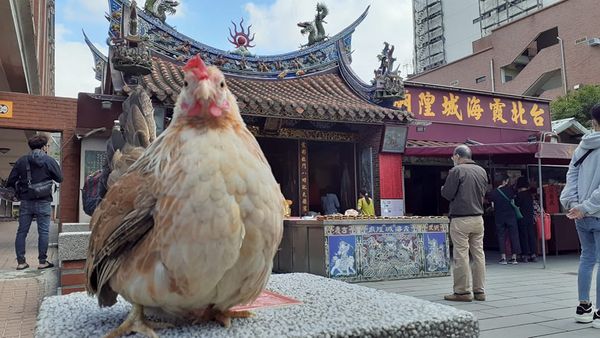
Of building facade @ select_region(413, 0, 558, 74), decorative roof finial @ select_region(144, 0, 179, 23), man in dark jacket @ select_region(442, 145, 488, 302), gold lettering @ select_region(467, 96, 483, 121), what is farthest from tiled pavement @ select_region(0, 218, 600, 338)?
building facade @ select_region(413, 0, 558, 74)

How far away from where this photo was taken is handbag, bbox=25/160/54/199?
19.8 feet

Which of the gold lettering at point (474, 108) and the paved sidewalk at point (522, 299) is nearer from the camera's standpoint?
the paved sidewalk at point (522, 299)

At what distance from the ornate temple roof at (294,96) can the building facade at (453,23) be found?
98.4 ft

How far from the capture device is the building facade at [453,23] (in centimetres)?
3553

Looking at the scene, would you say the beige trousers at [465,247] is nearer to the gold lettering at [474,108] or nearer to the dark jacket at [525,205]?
the dark jacket at [525,205]

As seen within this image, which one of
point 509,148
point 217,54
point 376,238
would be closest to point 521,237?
point 509,148

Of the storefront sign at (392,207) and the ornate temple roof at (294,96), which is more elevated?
the ornate temple roof at (294,96)

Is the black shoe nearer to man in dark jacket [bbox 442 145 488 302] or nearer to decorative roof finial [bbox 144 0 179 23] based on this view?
man in dark jacket [bbox 442 145 488 302]

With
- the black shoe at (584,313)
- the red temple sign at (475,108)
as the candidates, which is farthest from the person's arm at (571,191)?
the red temple sign at (475,108)

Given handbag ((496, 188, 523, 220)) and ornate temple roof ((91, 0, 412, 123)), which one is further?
handbag ((496, 188, 523, 220))

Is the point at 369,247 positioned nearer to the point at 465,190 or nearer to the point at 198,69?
the point at 465,190

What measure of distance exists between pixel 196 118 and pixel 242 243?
461 mm

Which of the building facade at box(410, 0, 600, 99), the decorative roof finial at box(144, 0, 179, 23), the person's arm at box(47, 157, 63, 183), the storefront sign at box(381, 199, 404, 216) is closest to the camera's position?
the person's arm at box(47, 157, 63, 183)

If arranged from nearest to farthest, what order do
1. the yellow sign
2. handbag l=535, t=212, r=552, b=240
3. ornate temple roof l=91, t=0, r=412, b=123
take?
the yellow sign, ornate temple roof l=91, t=0, r=412, b=123, handbag l=535, t=212, r=552, b=240
